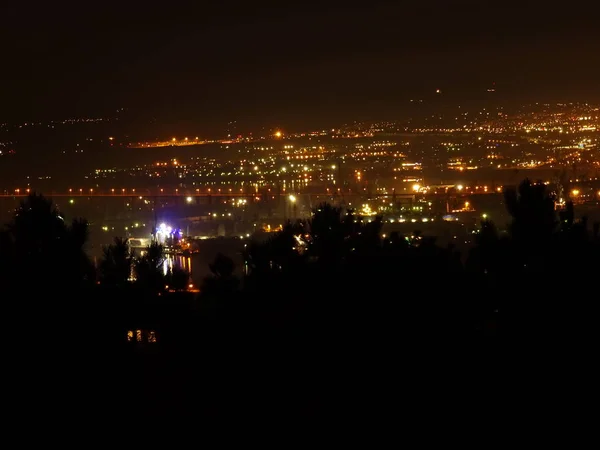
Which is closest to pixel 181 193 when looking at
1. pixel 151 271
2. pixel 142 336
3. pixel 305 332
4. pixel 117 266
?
pixel 151 271

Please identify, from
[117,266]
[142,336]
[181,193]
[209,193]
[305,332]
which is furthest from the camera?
[181,193]

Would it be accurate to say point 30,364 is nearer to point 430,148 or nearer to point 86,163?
point 430,148

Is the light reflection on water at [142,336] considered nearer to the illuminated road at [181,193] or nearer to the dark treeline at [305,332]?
the dark treeline at [305,332]

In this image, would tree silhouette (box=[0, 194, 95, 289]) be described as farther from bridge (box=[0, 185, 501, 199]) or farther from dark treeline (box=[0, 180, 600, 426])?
bridge (box=[0, 185, 501, 199])

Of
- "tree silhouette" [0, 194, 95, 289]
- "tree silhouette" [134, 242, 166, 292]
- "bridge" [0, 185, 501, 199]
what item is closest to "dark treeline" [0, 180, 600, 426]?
"tree silhouette" [0, 194, 95, 289]

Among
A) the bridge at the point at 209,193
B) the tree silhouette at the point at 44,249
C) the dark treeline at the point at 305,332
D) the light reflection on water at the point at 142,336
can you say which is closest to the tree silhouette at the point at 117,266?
the dark treeline at the point at 305,332

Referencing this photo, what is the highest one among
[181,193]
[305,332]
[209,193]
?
[181,193]

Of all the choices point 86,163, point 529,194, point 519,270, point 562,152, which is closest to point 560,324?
point 519,270

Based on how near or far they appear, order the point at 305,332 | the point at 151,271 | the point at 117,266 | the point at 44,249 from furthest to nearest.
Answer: the point at 151,271
the point at 117,266
the point at 44,249
the point at 305,332

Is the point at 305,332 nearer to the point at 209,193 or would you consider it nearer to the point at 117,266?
the point at 117,266
